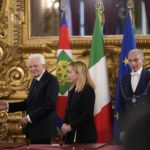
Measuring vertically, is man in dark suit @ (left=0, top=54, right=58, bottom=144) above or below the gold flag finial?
below

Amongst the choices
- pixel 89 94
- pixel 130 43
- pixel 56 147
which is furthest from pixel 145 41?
pixel 56 147

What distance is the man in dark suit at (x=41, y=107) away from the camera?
3.10 metres

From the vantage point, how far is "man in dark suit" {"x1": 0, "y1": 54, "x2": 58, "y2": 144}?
310 cm

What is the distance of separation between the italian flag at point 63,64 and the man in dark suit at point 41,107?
3.00 feet

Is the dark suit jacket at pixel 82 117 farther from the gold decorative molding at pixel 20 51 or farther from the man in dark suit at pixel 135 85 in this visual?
the gold decorative molding at pixel 20 51

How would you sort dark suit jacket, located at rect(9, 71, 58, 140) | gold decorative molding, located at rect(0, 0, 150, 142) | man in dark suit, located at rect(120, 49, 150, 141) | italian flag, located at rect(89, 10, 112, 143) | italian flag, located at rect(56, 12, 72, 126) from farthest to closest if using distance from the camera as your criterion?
gold decorative molding, located at rect(0, 0, 150, 142) → italian flag, located at rect(56, 12, 72, 126) → italian flag, located at rect(89, 10, 112, 143) → man in dark suit, located at rect(120, 49, 150, 141) → dark suit jacket, located at rect(9, 71, 58, 140)

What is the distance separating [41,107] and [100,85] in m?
1.22

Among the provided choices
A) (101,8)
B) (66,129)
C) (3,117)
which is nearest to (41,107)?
(66,129)

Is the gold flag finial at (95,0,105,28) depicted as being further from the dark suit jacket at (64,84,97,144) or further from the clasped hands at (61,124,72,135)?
the clasped hands at (61,124,72,135)

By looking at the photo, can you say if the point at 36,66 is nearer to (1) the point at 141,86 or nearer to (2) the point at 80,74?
(2) the point at 80,74

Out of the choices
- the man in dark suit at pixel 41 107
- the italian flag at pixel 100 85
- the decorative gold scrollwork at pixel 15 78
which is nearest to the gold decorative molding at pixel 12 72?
the decorative gold scrollwork at pixel 15 78

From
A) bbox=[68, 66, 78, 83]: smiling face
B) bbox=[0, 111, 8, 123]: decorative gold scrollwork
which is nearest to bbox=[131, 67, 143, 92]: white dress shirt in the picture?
bbox=[68, 66, 78, 83]: smiling face

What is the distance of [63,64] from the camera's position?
4.26 m

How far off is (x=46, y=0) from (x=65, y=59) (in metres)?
0.85
